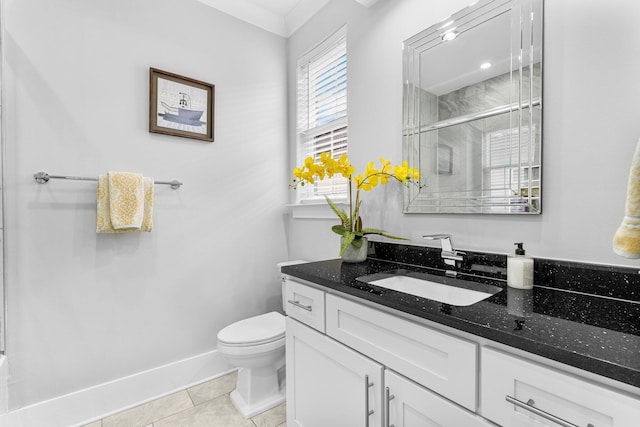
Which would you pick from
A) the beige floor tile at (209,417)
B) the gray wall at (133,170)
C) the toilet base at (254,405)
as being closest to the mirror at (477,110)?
the gray wall at (133,170)

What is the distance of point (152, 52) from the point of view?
6.19 ft

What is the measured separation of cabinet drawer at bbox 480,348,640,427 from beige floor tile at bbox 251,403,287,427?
1302 millimetres

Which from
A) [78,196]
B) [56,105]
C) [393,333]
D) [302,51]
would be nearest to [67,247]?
[78,196]

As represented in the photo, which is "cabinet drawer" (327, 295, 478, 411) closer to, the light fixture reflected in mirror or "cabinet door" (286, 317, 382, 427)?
"cabinet door" (286, 317, 382, 427)

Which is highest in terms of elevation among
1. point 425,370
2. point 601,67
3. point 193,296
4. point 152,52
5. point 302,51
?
point 302,51

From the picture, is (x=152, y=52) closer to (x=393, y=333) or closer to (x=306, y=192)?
(x=306, y=192)

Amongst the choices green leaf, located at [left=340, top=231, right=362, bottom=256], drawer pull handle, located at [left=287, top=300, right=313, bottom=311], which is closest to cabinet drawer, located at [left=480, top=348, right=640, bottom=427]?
drawer pull handle, located at [left=287, top=300, right=313, bottom=311]

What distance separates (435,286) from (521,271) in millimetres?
312

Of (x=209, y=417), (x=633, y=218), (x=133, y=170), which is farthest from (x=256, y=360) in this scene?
(x=633, y=218)

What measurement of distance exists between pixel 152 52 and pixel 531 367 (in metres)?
2.34

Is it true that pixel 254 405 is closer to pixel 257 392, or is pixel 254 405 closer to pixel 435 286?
pixel 257 392

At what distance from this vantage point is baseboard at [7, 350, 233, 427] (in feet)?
5.17

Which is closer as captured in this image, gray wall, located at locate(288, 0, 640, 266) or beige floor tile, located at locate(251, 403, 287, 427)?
gray wall, located at locate(288, 0, 640, 266)

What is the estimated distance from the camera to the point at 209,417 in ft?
5.60
